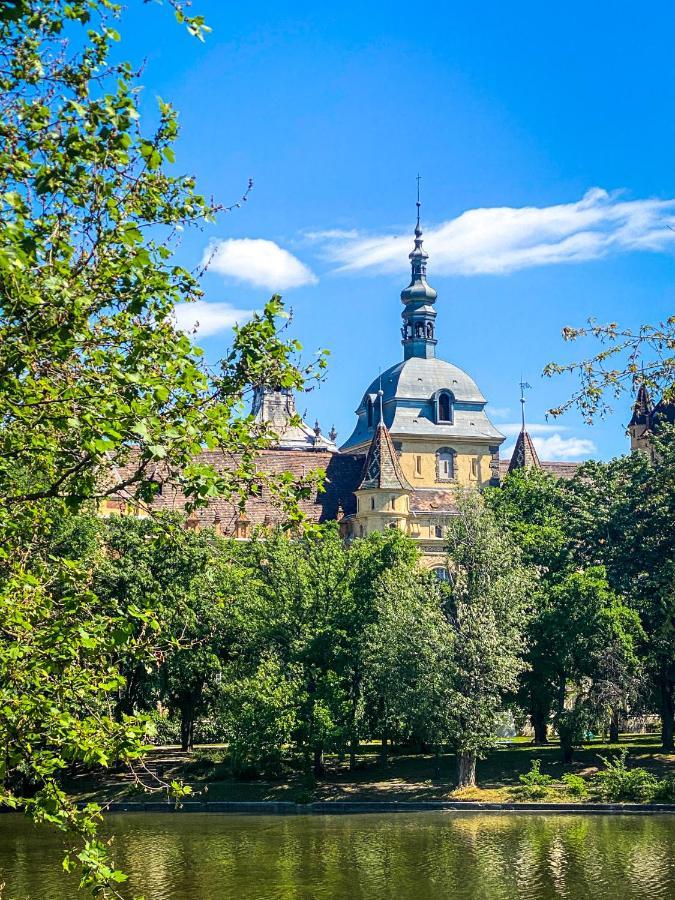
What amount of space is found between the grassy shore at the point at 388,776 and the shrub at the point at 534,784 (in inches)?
13.2

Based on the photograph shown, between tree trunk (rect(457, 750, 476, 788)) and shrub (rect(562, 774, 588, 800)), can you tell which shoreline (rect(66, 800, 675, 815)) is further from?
tree trunk (rect(457, 750, 476, 788))

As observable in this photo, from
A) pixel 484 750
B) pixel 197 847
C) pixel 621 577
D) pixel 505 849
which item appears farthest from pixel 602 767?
pixel 197 847

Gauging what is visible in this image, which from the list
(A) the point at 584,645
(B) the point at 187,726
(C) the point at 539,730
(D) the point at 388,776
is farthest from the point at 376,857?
(B) the point at 187,726

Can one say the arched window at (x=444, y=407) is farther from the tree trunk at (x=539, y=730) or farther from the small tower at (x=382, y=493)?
the tree trunk at (x=539, y=730)

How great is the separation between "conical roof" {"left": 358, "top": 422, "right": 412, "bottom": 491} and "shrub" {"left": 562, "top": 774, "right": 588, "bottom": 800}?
1590 inches

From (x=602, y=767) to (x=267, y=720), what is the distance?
13.4 metres

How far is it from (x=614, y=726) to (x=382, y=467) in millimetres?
34625

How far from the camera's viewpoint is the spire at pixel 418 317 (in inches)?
3772

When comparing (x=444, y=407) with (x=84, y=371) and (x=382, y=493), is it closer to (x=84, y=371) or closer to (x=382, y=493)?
(x=382, y=493)

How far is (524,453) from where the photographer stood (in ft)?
295

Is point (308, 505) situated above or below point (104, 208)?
above

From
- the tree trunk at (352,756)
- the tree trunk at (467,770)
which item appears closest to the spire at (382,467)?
the tree trunk at (352,756)

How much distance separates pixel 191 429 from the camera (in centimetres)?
1084

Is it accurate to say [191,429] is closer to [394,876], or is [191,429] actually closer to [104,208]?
[104,208]
